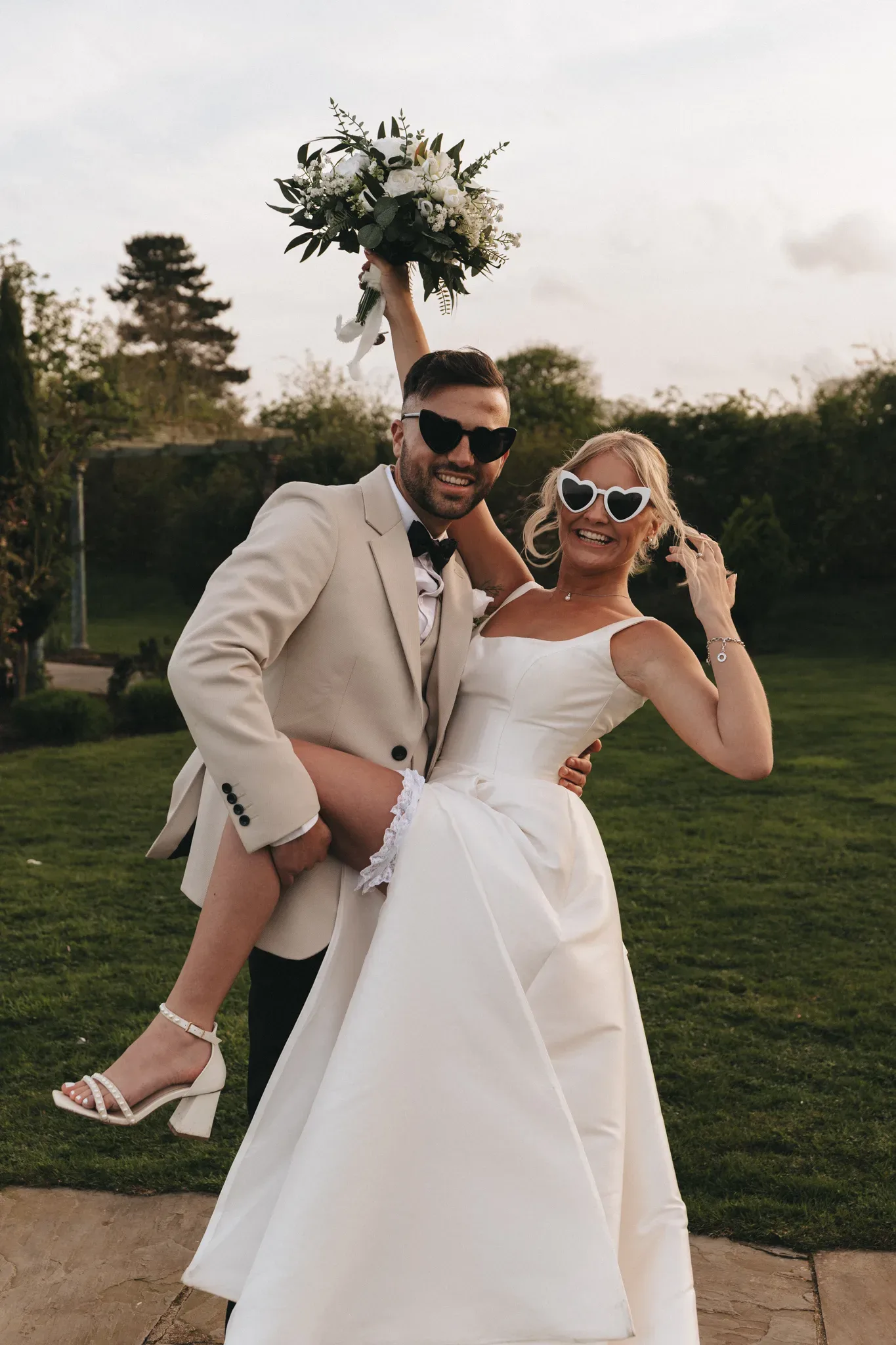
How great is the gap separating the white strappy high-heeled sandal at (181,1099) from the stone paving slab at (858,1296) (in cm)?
170


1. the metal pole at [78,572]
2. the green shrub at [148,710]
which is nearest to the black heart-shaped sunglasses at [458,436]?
the green shrub at [148,710]

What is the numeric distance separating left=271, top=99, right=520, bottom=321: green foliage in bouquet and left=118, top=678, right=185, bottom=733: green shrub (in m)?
8.40

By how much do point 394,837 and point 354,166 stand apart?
166 centimetres

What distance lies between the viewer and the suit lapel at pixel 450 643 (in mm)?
2803

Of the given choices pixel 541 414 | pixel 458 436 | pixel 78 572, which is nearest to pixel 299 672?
pixel 458 436

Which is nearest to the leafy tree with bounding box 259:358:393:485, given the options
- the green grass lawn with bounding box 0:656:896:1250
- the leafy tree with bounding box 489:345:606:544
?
the leafy tree with bounding box 489:345:606:544

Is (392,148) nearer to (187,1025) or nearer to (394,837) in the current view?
(394,837)

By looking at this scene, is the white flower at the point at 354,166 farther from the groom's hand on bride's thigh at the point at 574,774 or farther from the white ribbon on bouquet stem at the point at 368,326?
the groom's hand on bride's thigh at the point at 574,774

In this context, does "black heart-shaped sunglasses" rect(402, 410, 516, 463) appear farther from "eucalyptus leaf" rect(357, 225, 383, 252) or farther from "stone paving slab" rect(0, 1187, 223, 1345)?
"stone paving slab" rect(0, 1187, 223, 1345)

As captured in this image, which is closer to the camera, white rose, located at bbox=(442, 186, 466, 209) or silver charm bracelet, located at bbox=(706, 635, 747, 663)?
silver charm bracelet, located at bbox=(706, 635, 747, 663)

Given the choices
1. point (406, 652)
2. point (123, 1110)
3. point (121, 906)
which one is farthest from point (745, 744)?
point (121, 906)

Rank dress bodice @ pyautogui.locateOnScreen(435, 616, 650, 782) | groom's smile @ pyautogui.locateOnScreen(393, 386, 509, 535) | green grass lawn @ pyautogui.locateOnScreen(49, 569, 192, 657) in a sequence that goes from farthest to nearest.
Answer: green grass lawn @ pyautogui.locateOnScreen(49, 569, 192, 657)
dress bodice @ pyautogui.locateOnScreen(435, 616, 650, 782)
groom's smile @ pyautogui.locateOnScreen(393, 386, 509, 535)

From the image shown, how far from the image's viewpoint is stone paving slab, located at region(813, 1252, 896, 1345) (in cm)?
306

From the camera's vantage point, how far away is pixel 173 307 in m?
44.9
